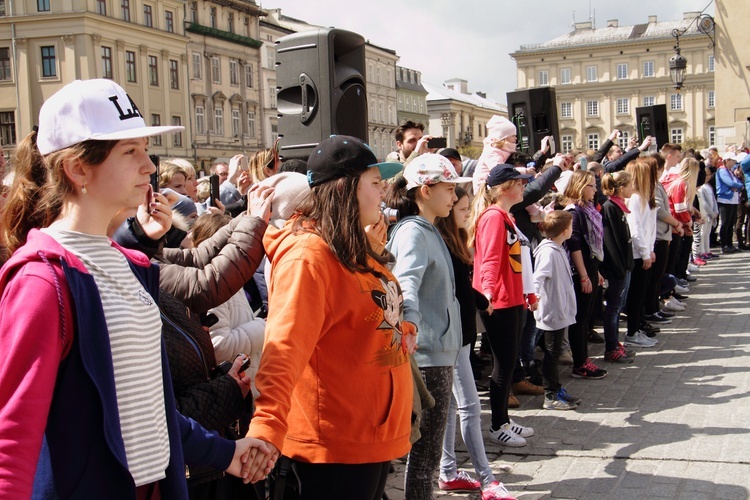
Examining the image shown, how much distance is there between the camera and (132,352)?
2076 mm

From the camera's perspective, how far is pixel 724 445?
5688 millimetres

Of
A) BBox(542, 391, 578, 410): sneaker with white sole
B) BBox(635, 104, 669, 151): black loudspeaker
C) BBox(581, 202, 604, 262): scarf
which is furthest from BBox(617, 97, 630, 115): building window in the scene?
BBox(542, 391, 578, 410): sneaker with white sole

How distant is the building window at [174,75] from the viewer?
2259 inches

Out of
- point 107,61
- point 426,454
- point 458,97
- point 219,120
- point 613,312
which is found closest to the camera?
point 426,454

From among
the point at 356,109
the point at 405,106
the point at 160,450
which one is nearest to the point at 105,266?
the point at 160,450

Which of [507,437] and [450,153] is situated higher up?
[450,153]

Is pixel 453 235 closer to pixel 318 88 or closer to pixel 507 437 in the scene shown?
pixel 318 88

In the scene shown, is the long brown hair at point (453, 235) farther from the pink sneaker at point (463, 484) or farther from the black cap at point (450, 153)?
the black cap at point (450, 153)

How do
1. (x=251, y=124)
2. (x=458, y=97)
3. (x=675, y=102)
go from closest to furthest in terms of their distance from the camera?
(x=251, y=124) → (x=675, y=102) → (x=458, y=97)

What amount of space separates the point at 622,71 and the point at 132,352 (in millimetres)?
108300

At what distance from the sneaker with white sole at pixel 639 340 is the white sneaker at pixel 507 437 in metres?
3.85

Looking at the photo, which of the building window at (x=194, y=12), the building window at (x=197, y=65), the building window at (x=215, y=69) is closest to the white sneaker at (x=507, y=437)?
the building window at (x=197, y=65)

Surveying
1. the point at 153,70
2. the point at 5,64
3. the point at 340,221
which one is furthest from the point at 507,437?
the point at 153,70

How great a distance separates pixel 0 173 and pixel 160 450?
6.78 feet
